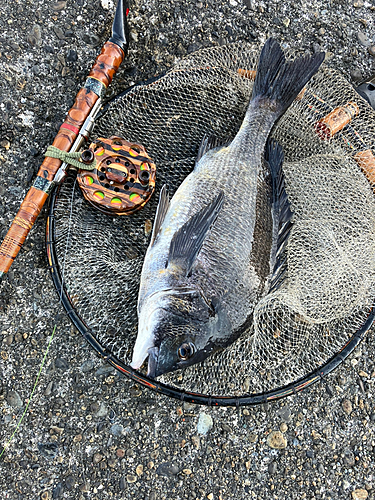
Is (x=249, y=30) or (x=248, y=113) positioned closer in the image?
(x=248, y=113)

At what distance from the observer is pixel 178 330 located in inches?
75.4

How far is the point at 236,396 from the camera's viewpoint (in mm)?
2273

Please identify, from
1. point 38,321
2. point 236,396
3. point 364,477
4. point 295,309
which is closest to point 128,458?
point 236,396

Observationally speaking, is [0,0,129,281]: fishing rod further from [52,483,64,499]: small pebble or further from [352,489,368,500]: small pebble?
[352,489,368,500]: small pebble

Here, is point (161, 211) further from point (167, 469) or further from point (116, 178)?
point (167, 469)

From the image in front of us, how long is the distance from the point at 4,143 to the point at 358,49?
8.24 ft

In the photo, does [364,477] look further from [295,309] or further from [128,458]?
[128,458]

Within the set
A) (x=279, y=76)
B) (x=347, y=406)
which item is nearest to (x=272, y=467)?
(x=347, y=406)

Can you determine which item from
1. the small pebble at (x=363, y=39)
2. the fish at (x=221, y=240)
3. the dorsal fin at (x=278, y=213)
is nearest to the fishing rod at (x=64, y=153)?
the fish at (x=221, y=240)

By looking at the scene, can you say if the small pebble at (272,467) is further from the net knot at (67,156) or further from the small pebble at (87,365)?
the net knot at (67,156)

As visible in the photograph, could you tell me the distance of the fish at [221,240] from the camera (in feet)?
6.34

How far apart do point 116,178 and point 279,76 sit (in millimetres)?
1094

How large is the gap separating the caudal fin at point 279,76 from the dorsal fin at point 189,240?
830 mm

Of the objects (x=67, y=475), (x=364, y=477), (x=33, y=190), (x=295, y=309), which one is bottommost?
(x=67, y=475)
